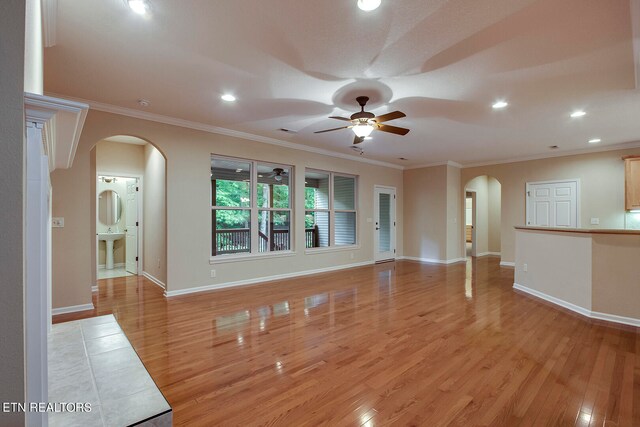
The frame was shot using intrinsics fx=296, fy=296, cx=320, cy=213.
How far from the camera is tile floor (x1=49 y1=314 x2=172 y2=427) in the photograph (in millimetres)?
1463

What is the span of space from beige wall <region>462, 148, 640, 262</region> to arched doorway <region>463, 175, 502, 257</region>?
151 centimetres

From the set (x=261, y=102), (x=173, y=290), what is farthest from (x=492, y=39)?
(x=173, y=290)

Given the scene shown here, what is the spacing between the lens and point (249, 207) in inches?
219

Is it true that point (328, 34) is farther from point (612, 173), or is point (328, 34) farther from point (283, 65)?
point (612, 173)

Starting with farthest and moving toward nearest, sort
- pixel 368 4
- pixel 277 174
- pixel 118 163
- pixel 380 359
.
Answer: pixel 277 174
pixel 118 163
pixel 380 359
pixel 368 4

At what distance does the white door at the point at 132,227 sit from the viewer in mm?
6285

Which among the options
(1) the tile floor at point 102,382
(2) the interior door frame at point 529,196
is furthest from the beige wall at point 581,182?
(1) the tile floor at point 102,382

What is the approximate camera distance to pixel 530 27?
7.47 feet

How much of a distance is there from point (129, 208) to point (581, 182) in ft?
32.9

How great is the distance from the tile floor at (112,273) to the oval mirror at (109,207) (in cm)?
105

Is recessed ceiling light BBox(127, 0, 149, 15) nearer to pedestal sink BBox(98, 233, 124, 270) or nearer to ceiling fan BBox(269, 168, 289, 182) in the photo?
ceiling fan BBox(269, 168, 289, 182)

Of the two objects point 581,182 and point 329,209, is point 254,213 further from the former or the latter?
point 581,182

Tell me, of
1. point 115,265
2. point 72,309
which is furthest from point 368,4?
point 115,265

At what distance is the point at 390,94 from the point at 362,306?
2792mm
